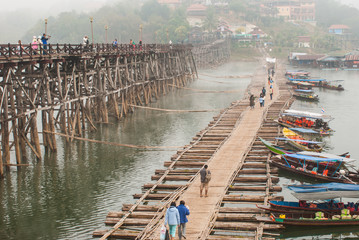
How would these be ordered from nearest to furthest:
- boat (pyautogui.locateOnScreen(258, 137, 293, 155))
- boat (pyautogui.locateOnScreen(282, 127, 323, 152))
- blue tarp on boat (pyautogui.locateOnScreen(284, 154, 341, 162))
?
blue tarp on boat (pyautogui.locateOnScreen(284, 154, 341, 162)) < boat (pyautogui.locateOnScreen(258, 137, 293, 155)) < boat (pyautogui.locateOnScreen(282, 127, 323, 152))

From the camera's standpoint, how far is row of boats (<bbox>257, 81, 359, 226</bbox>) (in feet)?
73.6

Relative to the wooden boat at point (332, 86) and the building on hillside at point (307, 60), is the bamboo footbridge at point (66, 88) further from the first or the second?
the building on hillside at point (307, 60)

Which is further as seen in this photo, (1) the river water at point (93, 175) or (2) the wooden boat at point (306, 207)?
(1) the river water at point (93, 175)

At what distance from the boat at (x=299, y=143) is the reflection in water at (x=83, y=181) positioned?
8.21 metres

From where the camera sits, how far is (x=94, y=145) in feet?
130

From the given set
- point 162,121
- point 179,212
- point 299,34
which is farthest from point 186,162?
point 299,34

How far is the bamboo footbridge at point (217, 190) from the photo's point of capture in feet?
67.4

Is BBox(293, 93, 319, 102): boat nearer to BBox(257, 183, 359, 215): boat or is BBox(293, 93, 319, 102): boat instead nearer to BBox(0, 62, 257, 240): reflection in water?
BBox(0, 62, 257, 240): reflection in water

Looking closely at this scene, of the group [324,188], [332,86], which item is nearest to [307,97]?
[332,86]

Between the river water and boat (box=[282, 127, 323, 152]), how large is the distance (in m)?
3.61

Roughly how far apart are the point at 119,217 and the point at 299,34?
179m

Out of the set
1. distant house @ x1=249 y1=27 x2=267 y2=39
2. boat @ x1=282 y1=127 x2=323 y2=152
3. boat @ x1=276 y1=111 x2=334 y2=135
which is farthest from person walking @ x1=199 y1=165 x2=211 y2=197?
distant house @ x1=249 y1=27 x2=267 y2=39

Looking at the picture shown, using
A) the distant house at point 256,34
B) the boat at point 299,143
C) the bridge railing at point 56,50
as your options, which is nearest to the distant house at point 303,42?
the distant house at point 256,34

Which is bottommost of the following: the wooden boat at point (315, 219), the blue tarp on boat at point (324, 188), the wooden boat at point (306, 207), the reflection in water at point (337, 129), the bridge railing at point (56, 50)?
the reflection in water at point (337, 129)
